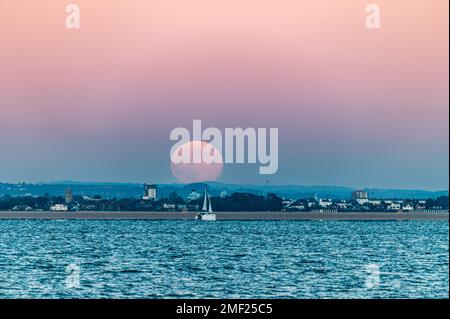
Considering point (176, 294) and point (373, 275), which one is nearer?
point (176, 294)

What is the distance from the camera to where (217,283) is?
5381cm

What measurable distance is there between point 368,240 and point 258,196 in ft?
238

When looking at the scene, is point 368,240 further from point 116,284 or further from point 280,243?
point 116,284

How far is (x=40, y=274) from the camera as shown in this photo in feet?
185

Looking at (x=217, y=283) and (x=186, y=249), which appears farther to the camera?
(x=186, y=249)

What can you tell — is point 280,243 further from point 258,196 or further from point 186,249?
point 258,196
